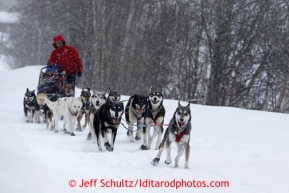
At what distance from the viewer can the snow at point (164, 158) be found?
10.7ft

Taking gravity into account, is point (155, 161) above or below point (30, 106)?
below

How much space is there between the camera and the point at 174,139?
17.9 ft

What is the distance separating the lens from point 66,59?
9.83 metres

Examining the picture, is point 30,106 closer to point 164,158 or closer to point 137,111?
point 137,111

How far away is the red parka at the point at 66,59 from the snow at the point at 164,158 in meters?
1.62

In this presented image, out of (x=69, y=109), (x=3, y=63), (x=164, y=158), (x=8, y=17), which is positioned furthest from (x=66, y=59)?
(x=3, y=63)

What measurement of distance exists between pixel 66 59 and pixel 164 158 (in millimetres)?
4789

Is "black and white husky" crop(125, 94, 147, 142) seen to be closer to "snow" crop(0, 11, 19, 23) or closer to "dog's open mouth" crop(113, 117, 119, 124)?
"dog's open mouth" crop(113, 117, 119, 124)

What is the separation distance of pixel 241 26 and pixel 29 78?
12.9 metres

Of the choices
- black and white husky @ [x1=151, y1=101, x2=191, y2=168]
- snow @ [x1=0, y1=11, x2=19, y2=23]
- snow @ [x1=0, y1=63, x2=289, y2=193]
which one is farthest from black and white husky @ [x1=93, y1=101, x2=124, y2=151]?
snow @ [x1=0, y1=11, x2=19, y2=23]

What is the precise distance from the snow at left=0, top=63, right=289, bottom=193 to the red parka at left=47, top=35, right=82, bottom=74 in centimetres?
162

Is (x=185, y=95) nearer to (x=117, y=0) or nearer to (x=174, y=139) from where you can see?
(x=117, y=0)

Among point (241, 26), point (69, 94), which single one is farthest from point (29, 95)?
point (241, 26)

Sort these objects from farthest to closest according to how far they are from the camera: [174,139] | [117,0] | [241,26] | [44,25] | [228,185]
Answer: [44,25] → [117,0] → [241,26] → [174,139] → [228,185]
